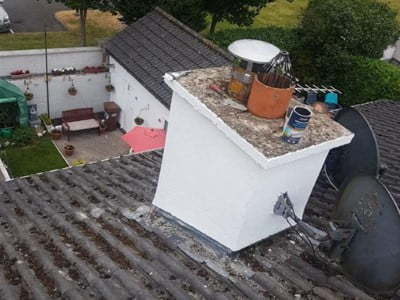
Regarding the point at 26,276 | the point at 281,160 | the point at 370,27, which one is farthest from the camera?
the point at 370,27

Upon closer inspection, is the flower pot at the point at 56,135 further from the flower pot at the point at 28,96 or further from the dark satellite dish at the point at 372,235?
the dark satellite dish at the point at 372,235

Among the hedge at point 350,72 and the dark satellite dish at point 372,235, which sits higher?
the dark satellite dish at point 372,235

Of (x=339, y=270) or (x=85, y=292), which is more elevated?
(x=339, y=270)

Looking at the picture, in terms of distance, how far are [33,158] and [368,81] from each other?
538 inches

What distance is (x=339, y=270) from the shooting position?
4.96 meters

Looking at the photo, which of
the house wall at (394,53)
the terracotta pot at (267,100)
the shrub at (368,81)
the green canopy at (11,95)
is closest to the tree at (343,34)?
the shrub at (368,81)

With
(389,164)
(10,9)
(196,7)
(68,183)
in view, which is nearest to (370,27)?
(196,7)

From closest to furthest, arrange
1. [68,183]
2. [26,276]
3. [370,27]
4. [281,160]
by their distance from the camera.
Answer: [281,160] → [26,276] → [68,183] → [370,27]

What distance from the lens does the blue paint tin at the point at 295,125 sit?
14.4 feet

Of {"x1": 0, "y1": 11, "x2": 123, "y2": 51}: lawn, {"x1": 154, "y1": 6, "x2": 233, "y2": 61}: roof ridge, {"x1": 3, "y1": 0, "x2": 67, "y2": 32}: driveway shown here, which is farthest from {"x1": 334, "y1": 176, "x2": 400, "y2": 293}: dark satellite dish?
{"x1": 3, "y1": 0, "x2": 67, "y2": 32}: driveway

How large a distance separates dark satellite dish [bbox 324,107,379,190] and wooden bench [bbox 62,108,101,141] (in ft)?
43.0

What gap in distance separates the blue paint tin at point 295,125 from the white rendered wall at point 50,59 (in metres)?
14.9

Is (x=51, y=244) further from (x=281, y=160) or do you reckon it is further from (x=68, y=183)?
(x=281, y=160)

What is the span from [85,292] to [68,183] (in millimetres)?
3486
